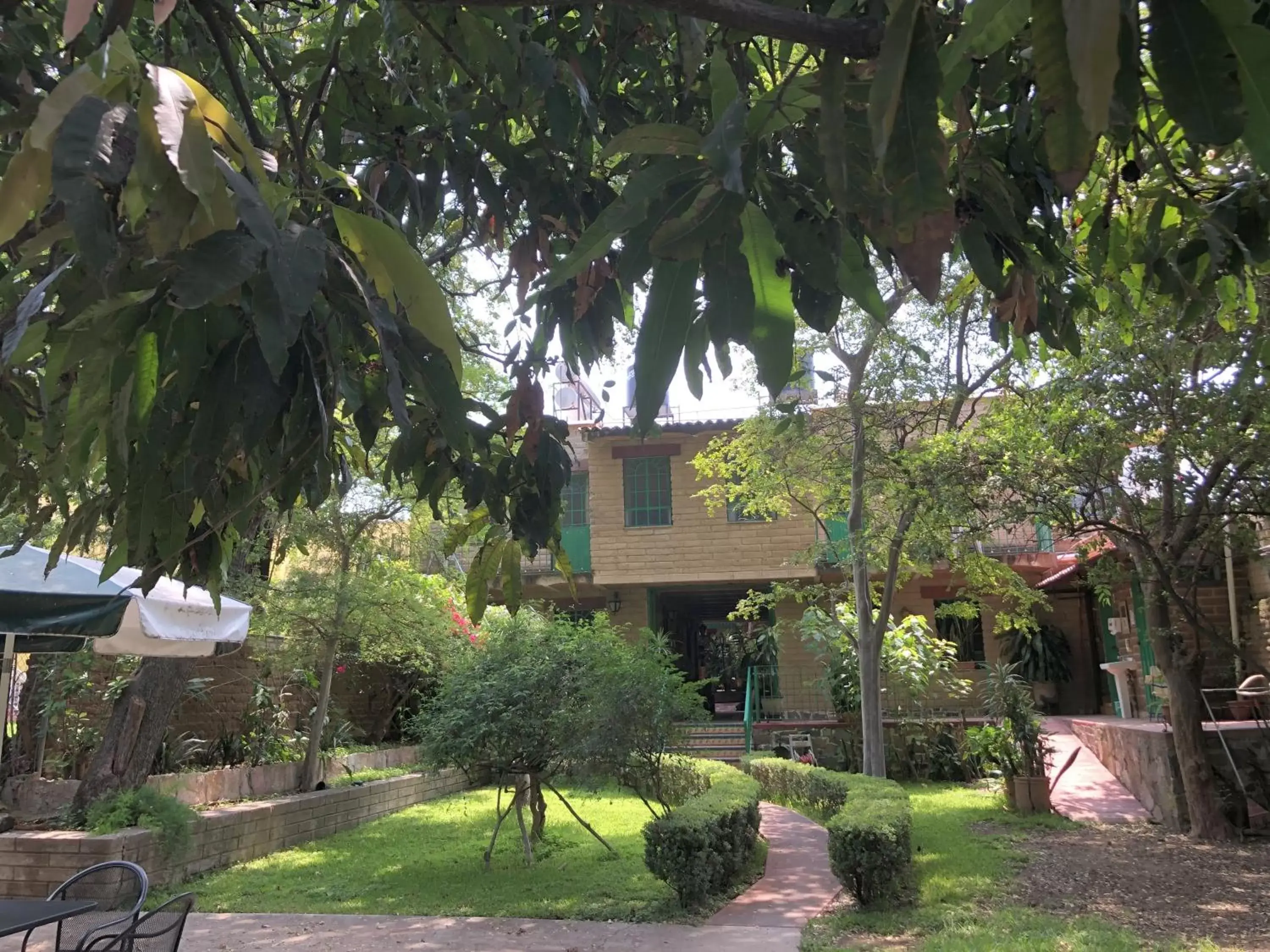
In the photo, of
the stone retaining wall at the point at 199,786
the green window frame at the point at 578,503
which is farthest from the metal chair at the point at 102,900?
the green window frame at the point at 578,503

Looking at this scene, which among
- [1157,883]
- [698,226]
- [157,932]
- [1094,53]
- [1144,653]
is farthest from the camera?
[1144,653]

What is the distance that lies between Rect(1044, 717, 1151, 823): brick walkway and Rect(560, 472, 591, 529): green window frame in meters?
9.24

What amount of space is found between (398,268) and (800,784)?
1158 centimetres

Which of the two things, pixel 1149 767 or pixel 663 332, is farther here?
pixel 1149 767

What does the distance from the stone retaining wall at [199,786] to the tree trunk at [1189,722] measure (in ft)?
24.3

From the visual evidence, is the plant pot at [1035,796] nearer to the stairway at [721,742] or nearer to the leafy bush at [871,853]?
the leafy bush at [871,853]

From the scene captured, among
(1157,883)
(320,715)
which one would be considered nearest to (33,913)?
(320,715)

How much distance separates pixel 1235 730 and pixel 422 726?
26.3 ft

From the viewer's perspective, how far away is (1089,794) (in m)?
11.2

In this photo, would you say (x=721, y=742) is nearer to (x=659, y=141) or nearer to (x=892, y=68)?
(x=659, y=141)

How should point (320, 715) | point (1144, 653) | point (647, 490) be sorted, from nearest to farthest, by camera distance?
1. point (320, 715)
2. point (1144, 653)
3. point (647, 490)

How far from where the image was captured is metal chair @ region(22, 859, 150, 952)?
4.29 metres

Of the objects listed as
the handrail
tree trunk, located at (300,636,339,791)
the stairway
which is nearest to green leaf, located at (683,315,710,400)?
tree trunk, located at (300,636,339,791)

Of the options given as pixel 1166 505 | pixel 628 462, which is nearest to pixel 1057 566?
pixel 628 462
